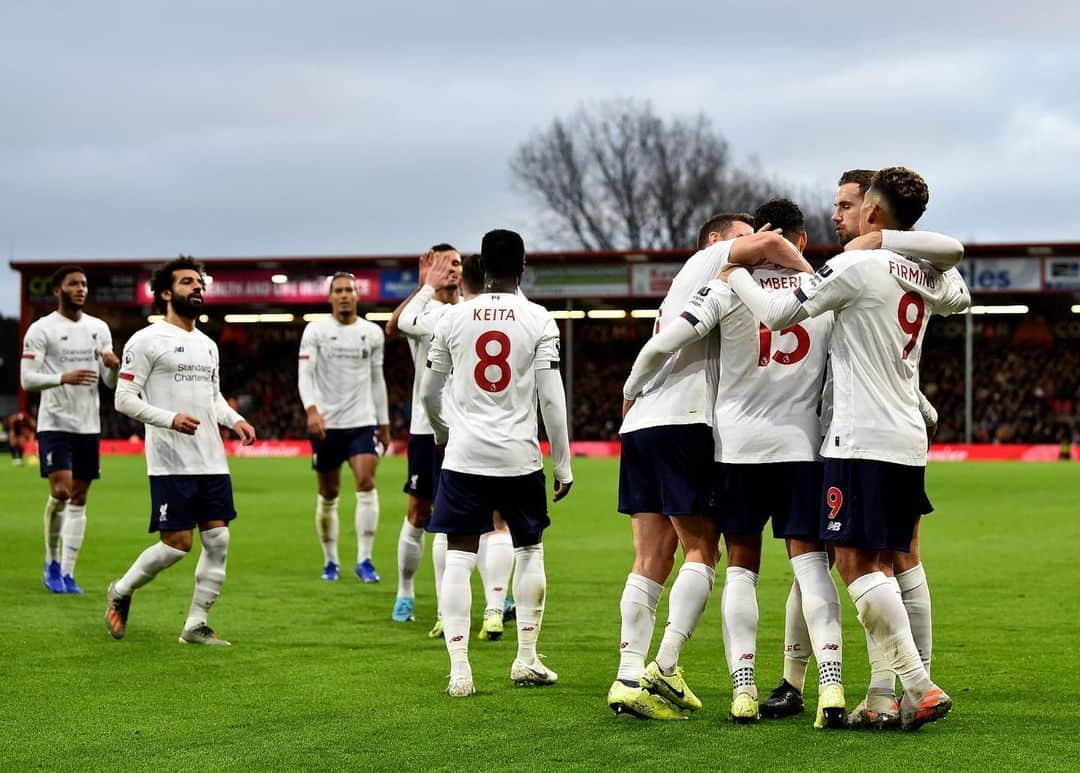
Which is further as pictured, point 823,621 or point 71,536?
point 71,536

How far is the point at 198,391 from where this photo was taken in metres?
8.48

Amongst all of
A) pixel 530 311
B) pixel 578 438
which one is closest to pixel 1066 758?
pixel 530 311

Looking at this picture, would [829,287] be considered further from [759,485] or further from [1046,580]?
[1046,580]

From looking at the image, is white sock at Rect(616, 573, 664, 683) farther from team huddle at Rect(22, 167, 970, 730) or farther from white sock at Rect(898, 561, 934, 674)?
white sock at Rect(898, 561, 934, 674)

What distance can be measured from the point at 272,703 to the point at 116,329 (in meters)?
Result: 46.7

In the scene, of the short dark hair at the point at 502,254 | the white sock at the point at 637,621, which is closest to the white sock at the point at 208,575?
the short dark hair at the point at 502,254

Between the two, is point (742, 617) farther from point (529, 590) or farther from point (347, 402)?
point (347, 402)

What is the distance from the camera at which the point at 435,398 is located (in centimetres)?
745

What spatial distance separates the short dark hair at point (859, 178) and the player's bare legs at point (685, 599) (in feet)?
5.03

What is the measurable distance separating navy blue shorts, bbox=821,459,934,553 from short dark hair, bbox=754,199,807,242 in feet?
3.54

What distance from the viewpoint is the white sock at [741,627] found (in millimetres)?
A: 5865

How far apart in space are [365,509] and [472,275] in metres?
4.23

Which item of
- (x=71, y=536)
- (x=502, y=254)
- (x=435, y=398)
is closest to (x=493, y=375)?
(x=502, y=254)

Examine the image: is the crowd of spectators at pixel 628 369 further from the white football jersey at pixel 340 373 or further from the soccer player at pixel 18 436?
the white football jersey at pixel 340 373
